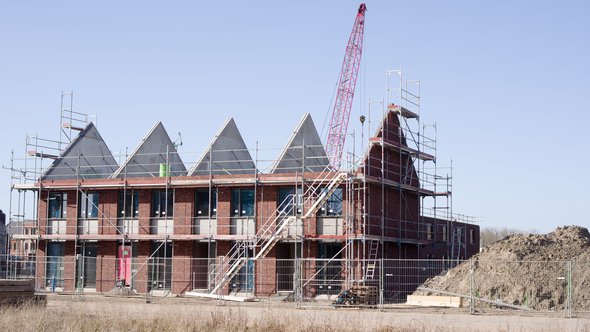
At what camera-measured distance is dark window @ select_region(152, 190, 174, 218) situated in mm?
44875

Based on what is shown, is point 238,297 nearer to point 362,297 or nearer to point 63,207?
point 362,297

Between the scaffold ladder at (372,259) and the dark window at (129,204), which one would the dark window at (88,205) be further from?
the scaffold ladder at (372,259)

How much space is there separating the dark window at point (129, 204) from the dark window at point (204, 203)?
11.4 ft

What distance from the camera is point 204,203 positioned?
44.2m

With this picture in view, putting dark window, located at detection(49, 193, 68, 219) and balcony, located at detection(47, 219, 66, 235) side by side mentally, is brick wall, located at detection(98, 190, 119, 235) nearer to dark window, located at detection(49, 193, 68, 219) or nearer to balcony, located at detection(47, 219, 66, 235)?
balcony, located at detection(47, 219, 66, 235)

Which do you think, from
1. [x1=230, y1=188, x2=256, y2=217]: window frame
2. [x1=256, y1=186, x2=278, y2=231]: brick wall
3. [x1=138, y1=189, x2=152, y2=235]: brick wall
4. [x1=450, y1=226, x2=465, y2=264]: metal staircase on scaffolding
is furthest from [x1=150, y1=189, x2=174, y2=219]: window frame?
[x1=450, y1=226, x2=465, y2=264]: metal staircase on scaffolding

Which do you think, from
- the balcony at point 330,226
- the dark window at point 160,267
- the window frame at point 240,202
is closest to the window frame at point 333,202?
the balcony at point 330,226

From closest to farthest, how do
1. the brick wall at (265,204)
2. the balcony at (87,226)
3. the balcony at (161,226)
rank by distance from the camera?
the brick wall at (265,204), the balcony at (161,226), the balcony at (87,226)

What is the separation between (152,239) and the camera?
4434 cm

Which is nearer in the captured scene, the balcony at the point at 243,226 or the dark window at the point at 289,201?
the dark window at the point at 289,201

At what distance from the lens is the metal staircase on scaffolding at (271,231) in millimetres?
40231

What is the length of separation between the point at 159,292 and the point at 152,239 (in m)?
2.66

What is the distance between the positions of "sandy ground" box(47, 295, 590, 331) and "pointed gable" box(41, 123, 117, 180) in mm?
10803

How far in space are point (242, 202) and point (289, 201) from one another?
2.64m
